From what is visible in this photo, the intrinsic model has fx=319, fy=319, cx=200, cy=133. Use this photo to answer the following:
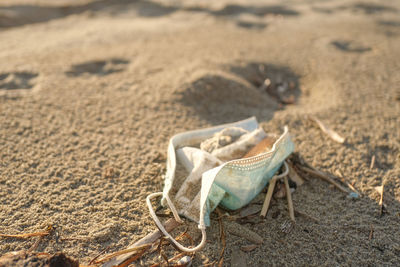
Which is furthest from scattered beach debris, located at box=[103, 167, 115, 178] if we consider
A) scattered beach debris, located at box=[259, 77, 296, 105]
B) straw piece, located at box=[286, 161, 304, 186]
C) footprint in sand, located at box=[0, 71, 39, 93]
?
scattered beach debris, located at box=[259, 77, 296, 105]

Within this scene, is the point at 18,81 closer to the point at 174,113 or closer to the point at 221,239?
the point at 174,113

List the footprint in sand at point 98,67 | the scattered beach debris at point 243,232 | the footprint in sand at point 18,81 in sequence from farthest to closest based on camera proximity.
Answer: the footprint in sand at point 98,67
the footprint in sand at point 18,81
the scattered beach debris at point 243,232

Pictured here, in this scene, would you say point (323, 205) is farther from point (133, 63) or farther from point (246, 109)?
point (133, 63)

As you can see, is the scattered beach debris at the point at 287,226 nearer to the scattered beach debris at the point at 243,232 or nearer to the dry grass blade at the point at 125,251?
the scattered beach debris at the point at 243,232

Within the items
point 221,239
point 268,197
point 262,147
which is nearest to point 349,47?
point 262,147

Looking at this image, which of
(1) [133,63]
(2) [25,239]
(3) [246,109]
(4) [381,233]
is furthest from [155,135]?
(4) [381,233]

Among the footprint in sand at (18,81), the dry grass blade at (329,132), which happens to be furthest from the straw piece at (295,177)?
the footprint in sand at (18,81)
